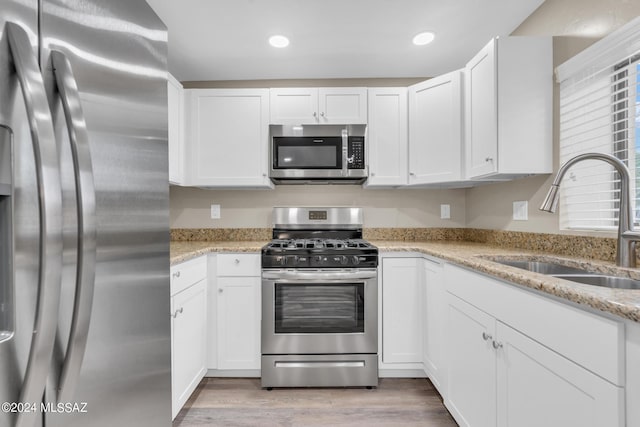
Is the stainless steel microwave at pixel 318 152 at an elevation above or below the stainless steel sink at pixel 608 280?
above

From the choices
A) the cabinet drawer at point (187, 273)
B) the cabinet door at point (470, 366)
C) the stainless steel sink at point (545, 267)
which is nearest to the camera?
the cabinet door at point (470, 366)

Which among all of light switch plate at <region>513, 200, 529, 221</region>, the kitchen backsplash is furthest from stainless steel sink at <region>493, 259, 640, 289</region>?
light switch plate at <region>513, 200, 529, 221</region>

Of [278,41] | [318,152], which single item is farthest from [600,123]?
[278,41]

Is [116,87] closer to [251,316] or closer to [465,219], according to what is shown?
[251,316]

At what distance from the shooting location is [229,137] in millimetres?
2496

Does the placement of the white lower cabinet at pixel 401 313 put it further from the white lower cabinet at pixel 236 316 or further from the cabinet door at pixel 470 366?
the white lower cabinet at pixel 236 316

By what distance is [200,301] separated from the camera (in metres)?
2.01

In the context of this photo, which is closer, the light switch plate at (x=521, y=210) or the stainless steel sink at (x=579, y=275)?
the stainless steel sink at (x=579, y=275)

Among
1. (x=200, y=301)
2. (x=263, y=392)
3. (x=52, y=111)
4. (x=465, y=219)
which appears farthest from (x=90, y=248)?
(x=465, y=219)

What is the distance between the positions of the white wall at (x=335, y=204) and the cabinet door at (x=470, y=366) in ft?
3.87

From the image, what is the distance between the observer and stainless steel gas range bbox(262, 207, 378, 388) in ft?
6.88

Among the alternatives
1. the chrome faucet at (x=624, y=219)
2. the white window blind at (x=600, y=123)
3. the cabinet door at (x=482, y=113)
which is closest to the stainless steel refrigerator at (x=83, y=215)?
the chrome faucet at (x=624, y=219)

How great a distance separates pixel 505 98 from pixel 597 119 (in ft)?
1.44

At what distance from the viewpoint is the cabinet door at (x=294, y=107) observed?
8.13ft
